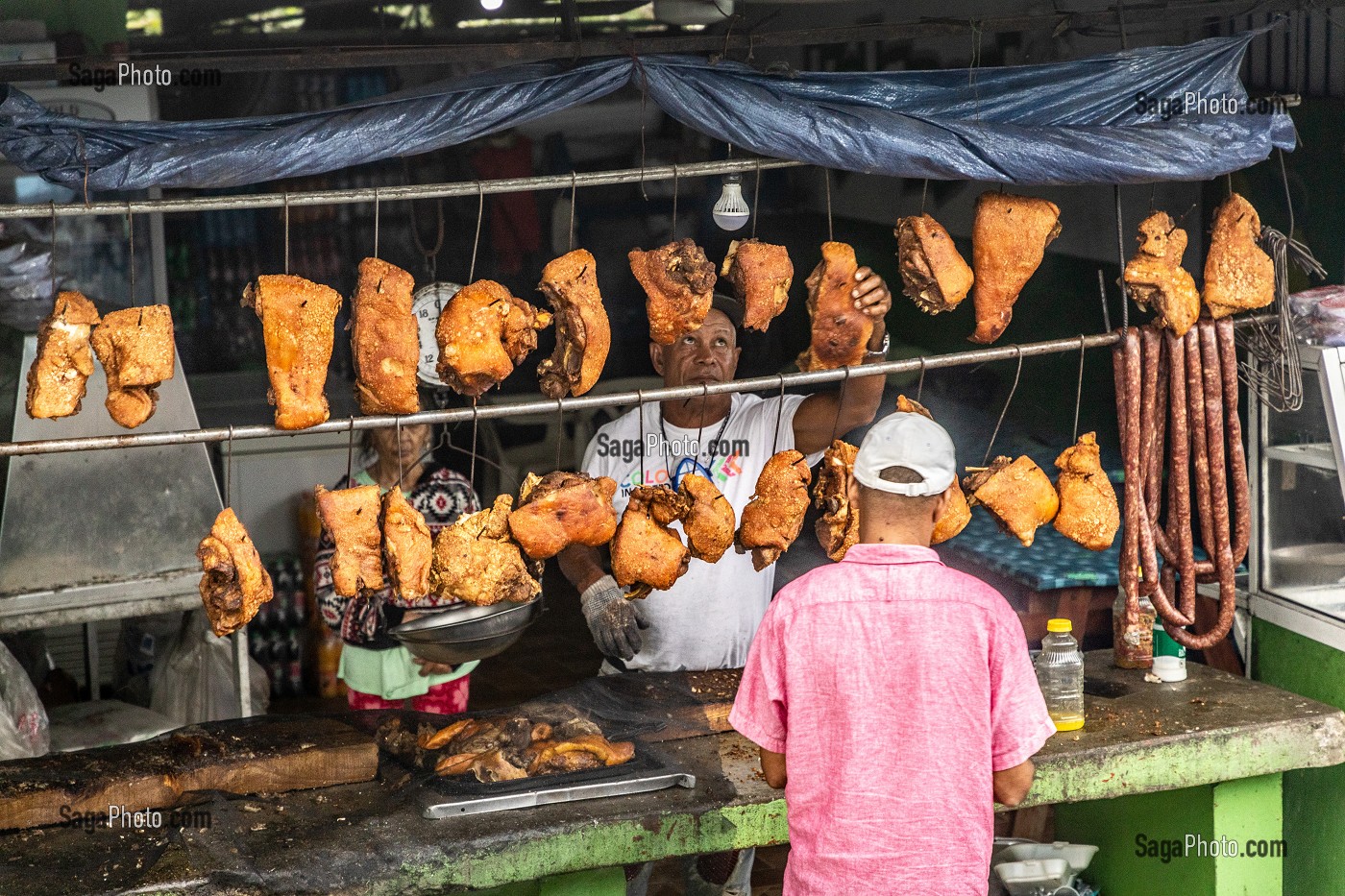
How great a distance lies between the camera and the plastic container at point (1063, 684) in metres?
4.11

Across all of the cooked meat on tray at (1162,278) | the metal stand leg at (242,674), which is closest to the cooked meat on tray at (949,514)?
the cooked meat on tray at (1162,278)

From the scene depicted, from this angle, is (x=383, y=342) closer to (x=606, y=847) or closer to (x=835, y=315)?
(x=835, y=315)

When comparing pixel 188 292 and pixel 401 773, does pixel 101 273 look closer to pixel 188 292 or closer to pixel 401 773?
pixel 188 292

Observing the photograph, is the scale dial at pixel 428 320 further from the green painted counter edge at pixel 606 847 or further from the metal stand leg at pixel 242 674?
the green painted counter edge at pixel 606 847

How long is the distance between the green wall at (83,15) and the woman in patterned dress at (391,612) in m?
2.97

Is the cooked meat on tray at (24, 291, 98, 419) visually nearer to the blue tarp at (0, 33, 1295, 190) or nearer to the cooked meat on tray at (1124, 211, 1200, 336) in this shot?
the blue tarp at (0, 33, 1295, 190)

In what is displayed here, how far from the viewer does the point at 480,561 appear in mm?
3896

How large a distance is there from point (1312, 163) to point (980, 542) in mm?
2186

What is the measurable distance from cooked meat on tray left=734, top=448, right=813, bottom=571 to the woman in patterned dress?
143 centimetres

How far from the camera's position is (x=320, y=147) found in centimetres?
353

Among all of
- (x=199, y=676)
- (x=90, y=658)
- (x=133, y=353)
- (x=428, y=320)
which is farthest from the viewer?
(x=428, y=320)

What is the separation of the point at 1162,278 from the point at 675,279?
1494mm

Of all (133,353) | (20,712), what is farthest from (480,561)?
(20,712)

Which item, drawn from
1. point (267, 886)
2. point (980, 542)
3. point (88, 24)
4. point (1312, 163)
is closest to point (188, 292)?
point (88, 24)
